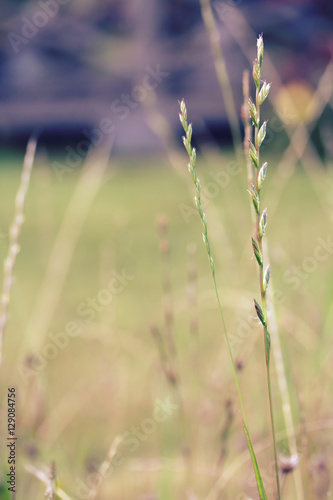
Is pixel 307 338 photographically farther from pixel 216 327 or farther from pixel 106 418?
pixel 216 327

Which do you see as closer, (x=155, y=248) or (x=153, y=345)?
(x=153, y=345)

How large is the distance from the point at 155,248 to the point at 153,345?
132 centimetres

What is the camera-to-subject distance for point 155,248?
314cm

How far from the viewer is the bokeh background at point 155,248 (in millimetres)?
921

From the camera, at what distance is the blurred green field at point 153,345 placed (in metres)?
0.91

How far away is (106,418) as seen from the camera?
52.4 inches

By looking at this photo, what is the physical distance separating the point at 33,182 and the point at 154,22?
207cm

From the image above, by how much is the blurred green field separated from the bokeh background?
0.01 m

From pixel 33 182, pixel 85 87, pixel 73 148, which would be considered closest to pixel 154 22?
pixel 85 87

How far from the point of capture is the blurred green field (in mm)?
906

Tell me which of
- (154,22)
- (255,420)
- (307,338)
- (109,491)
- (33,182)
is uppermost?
(154,22)

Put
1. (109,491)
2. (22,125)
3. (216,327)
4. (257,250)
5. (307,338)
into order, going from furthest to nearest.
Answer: (22,125) → (216,327) → (307,338) → (109,491) → (257,250)

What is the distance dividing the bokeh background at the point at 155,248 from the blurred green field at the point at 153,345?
0.01 meters

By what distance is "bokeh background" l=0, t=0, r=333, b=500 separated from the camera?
0.92 meters
